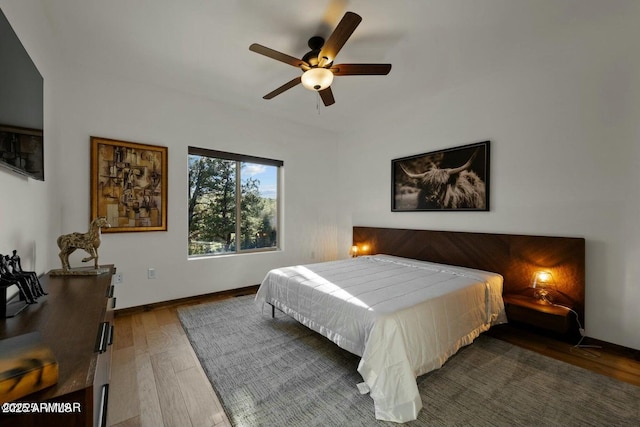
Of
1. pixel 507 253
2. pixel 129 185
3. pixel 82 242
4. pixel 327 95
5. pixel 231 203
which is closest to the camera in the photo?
pixel 82 242

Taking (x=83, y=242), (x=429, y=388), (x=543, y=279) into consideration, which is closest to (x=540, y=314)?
(x=543, y=279)

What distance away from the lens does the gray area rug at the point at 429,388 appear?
159 centimetres

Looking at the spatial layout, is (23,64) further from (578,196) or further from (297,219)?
(578,196)

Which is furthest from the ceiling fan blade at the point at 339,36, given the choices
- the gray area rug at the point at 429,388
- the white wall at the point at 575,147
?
the gray area rug at the point at 429,388

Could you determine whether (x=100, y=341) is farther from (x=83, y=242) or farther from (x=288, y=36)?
(x=288, y=36)

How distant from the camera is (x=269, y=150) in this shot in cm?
427

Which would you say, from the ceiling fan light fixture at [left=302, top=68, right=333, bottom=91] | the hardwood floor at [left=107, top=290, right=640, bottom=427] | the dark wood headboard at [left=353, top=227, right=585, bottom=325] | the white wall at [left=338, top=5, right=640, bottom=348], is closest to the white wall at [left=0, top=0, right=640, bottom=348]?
the white wall at [left=338, top=5, right=640, bottom=348]

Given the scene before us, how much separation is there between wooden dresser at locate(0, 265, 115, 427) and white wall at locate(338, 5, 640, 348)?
11.6ft

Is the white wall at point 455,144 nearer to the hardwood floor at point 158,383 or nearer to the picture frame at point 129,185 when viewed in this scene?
the picture frame at point 129,185

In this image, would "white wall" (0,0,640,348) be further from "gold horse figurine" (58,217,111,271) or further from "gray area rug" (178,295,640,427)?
"gray area rug" (178,295,640,427)

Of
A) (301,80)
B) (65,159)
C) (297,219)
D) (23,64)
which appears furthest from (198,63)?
(297,219)

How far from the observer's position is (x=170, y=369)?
2.08 meters

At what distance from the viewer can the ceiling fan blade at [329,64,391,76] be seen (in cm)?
218

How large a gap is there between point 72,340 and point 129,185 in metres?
2.66
